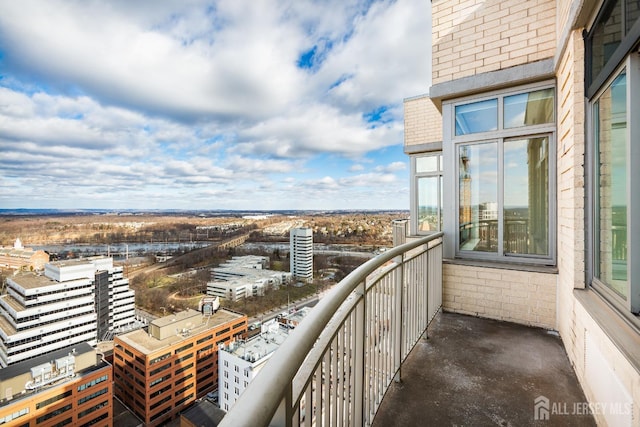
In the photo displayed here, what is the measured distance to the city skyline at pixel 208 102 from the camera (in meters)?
12.2

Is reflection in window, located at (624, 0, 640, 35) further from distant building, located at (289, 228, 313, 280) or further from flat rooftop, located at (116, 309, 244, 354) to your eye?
distant building, located at (289, 228, 313, 280)

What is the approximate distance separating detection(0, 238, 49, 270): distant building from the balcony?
94.5 ft

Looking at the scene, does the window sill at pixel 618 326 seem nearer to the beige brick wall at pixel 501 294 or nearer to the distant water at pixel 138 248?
the beige brick wall at pixel 501 294

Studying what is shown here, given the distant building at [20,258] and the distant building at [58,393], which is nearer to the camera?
the distant building at [58,393]

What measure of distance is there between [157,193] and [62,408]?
173 ft

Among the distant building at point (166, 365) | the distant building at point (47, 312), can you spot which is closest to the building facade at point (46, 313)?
the distant building at point (47, 312)

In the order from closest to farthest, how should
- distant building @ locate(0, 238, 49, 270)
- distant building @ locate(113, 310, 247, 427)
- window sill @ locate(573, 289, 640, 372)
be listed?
1. window sill @ locate(573, 289, 640, 372)
2. distant building @ locate(113, 310, 247, 427)
3. distant building @ locate(0, 238, 49, 270)

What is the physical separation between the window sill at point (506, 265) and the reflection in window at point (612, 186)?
3.93ft

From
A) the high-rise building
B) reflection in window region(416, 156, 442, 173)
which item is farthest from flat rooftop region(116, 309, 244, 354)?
reflection in window region(416, 156, 442, 173)

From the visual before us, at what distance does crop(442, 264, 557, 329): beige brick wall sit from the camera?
3.13 meters

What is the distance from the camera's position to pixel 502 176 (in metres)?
3.54

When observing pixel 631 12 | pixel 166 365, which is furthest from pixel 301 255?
pixel 631 12

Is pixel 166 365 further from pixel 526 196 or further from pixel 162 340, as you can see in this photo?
pixel 526 196

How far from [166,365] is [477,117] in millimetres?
13172
